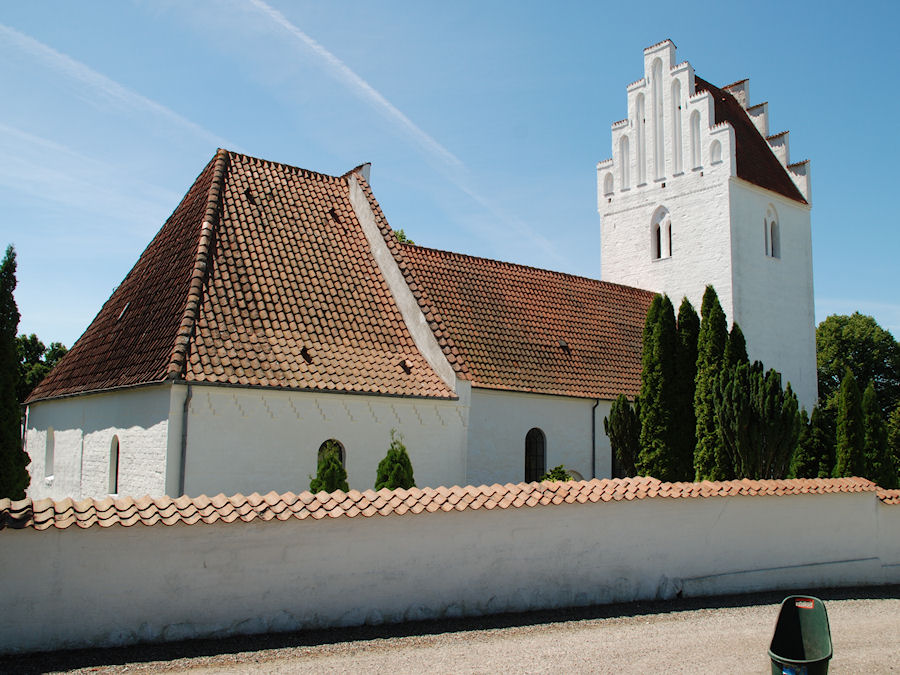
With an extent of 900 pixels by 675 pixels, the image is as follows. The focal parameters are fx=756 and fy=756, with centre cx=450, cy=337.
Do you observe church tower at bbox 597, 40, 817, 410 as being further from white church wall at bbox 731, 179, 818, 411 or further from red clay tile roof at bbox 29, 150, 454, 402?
red clay tile roof at bbox 29, 150, 454, 402

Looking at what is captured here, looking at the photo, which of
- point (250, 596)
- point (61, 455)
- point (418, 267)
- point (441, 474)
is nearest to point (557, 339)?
point (418, 267)

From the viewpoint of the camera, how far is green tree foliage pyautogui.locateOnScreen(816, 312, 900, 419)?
43.2 m

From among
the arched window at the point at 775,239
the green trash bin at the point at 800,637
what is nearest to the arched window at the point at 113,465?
the green trash bin at the point at 800,637

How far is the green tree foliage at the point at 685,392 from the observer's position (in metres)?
15.9

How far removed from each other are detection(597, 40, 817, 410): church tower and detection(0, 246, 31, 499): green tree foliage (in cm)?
1971

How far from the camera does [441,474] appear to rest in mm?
15562

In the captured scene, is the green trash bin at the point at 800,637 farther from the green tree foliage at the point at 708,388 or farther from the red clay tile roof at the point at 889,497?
the green tree foliage at the point at 708,388

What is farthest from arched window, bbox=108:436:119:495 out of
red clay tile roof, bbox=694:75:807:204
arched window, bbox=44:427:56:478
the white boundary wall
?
red clay tile roof, bbox=694:75:807:204

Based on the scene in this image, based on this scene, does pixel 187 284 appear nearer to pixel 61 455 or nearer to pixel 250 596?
pixel 61 455

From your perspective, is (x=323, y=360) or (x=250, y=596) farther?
(x=323, y=360)

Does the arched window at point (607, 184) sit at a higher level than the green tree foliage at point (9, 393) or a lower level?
higher

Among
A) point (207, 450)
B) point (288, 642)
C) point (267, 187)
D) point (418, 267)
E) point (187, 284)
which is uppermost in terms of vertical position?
point (267, 187)

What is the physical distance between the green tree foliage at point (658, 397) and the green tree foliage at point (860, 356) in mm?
31373

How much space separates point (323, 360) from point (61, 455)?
6.55 meters
